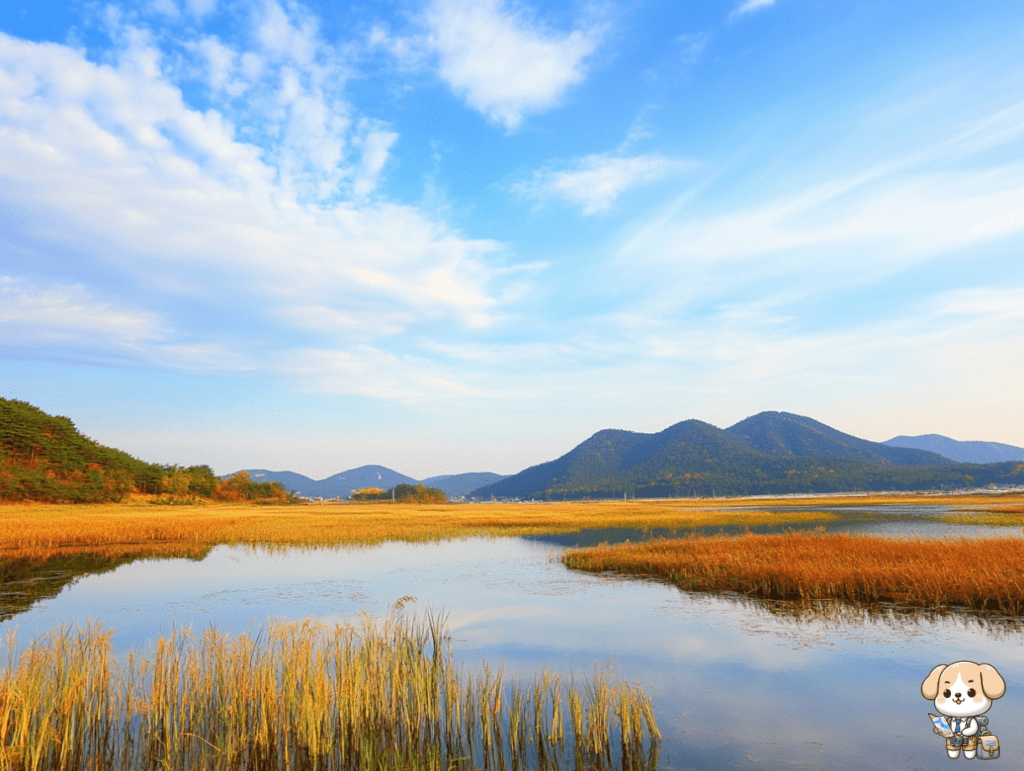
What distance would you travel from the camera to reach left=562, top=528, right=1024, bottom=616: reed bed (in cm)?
1939

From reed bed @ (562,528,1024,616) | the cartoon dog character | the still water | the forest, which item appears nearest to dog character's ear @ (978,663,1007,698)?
the cartoon dog character

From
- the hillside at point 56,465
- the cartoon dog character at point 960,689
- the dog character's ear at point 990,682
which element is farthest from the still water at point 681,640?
the hillside at point 56,465

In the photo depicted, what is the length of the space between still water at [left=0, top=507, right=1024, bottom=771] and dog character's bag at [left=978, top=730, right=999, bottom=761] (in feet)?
0.64

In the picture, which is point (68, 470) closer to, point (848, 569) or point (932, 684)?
point (848, 569)

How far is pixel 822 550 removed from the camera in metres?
28.4

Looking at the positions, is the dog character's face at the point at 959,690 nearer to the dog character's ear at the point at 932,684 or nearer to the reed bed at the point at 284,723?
the dog character's ear at the point at 932,684

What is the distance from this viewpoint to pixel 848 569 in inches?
905

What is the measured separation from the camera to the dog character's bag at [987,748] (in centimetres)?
913

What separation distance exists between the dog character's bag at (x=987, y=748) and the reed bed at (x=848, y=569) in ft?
38.6

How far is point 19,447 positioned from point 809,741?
128 meters

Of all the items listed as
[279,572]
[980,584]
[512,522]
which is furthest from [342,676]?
[512,522]

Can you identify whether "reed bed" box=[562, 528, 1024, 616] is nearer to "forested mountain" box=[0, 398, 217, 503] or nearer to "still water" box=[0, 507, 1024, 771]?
"still water" box=[0, 507, 1024, 771]

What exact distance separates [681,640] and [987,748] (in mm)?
8221

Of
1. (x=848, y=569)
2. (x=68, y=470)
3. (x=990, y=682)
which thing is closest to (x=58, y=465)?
(x=68, y=470)
